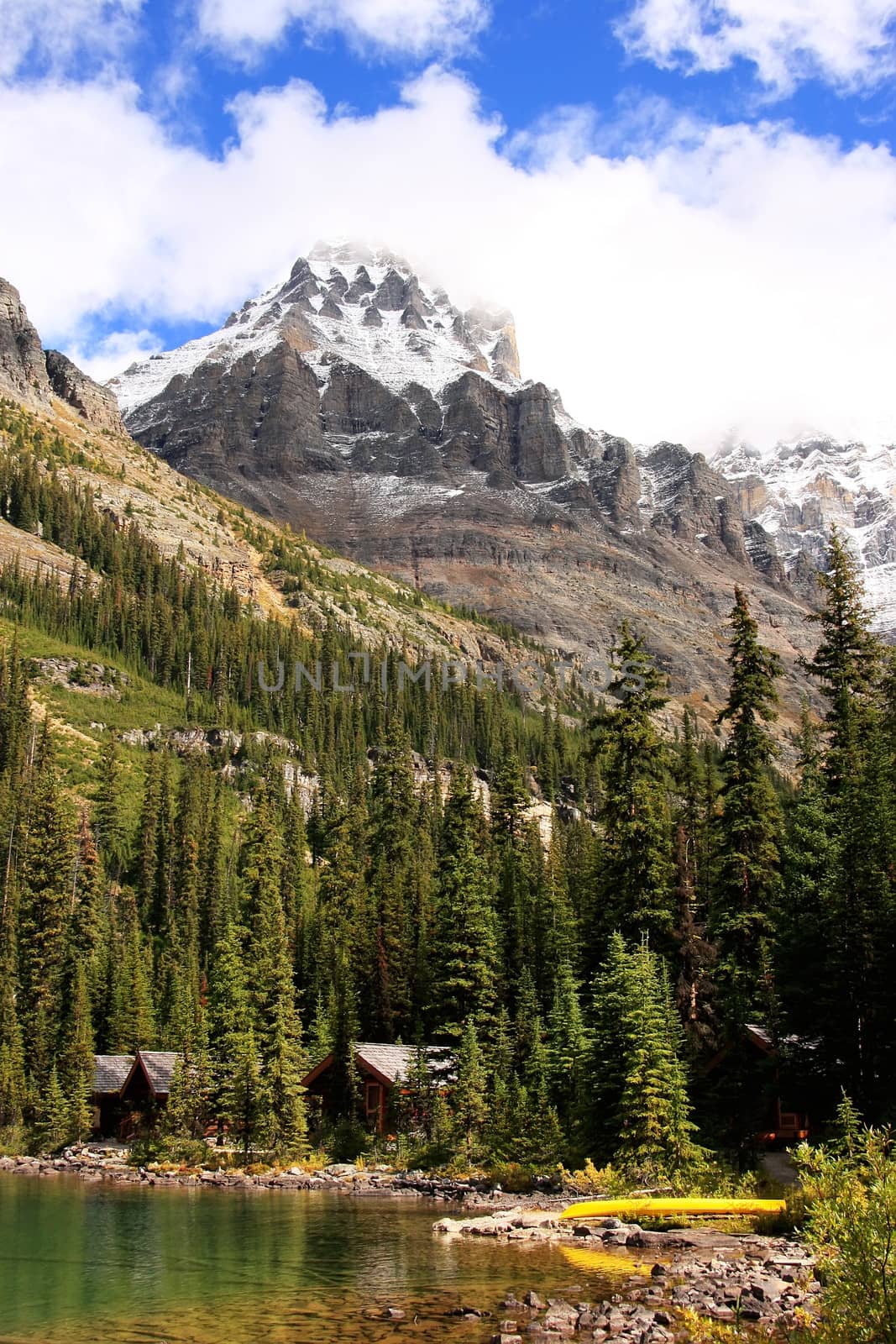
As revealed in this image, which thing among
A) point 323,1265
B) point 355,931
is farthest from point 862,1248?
point 355,931

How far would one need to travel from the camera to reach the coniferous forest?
36.2m

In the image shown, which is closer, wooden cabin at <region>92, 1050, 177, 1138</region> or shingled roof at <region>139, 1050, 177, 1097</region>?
shingled roof at <region>139, 1050, 177, 1097</region>

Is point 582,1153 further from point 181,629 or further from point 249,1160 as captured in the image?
point 181,629

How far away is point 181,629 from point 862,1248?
516 feet

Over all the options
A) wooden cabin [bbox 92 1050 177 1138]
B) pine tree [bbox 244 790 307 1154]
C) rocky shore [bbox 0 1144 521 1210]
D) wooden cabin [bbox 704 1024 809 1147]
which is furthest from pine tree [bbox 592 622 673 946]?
wooden cabin [bbox 92 1050 177 1138]

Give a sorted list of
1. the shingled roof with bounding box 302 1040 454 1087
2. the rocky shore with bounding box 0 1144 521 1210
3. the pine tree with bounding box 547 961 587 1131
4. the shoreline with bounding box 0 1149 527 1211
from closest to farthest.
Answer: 1. the shoreline with bounding box 0 1149 527 1211
2. the rocky shore with bounding box 0 1144 521 1210
3. the pine tree with bounding box 547 961 587 1131
4. the shingled roof with bounding box 302 1040 454 1087

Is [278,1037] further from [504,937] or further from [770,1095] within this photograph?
Result: [770,1095]

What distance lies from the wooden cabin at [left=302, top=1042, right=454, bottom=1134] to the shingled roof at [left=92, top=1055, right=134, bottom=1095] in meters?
15.8

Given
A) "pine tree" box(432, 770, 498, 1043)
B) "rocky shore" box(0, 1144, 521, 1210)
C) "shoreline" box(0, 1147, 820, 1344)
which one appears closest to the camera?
"shoreline" box(0, 1147, 820, 1344)

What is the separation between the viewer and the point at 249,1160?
52.0 metres

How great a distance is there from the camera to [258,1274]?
2681cm

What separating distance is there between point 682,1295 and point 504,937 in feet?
138

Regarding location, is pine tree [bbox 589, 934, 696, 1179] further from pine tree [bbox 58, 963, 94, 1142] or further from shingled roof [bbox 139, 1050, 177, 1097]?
pine tree [bbox 58, 963, 94, 1142]

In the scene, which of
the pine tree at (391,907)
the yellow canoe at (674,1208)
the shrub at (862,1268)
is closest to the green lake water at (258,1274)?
the yellow canoe at (674,1208)
